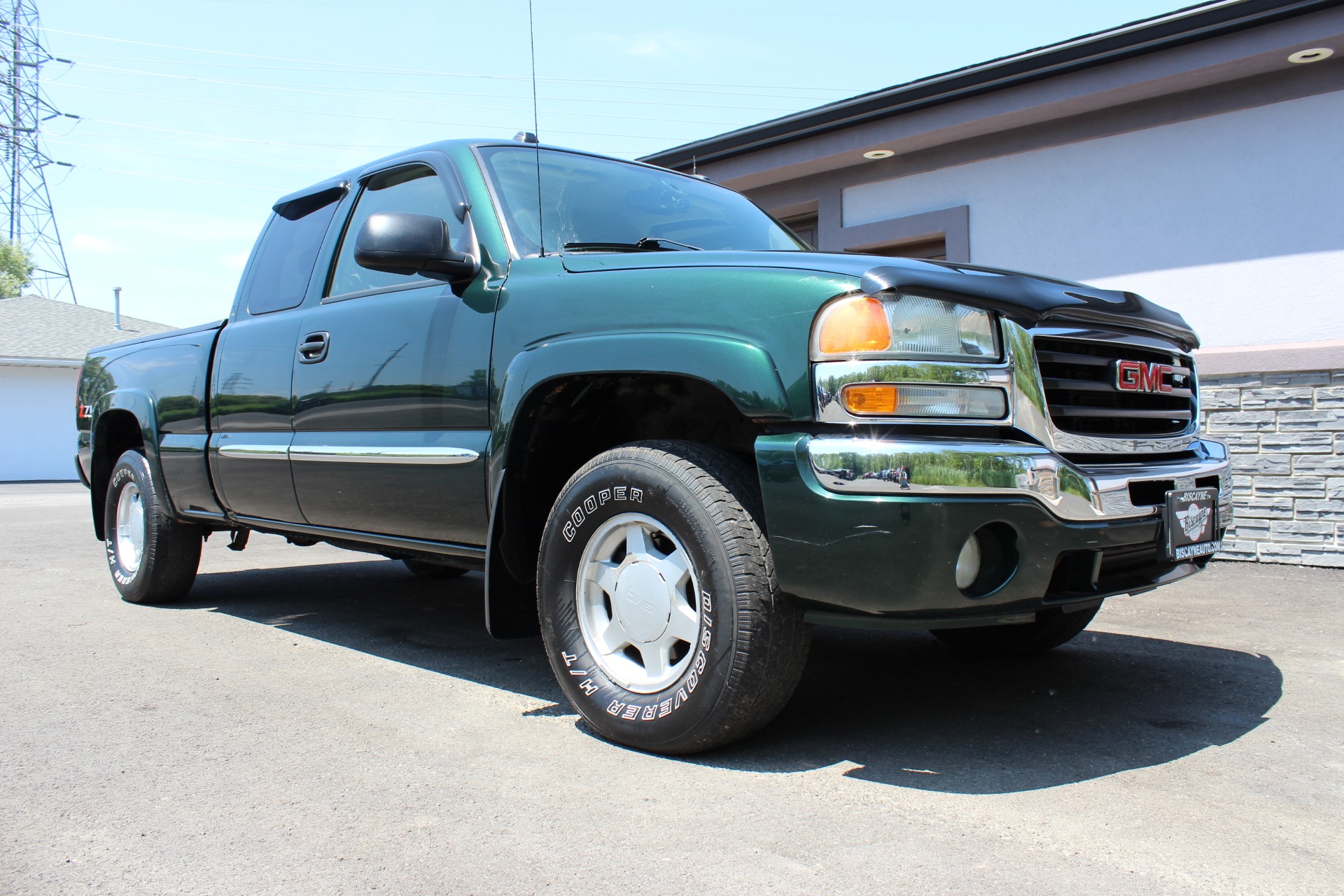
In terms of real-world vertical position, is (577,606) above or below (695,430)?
below

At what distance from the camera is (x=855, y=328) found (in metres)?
2.61

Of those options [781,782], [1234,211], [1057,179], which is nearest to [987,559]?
[781,782]

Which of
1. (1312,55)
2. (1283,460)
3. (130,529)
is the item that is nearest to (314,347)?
(130,529)

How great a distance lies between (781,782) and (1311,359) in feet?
17.8

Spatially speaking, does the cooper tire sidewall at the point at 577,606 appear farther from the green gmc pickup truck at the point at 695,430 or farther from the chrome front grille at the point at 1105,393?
the chrome front grille at the point at 1105,393

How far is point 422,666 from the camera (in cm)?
418

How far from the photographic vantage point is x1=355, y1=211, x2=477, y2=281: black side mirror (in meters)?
3.44

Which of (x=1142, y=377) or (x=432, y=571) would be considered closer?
(x=1142, y=377)

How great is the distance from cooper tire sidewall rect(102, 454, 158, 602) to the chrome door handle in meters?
1.70

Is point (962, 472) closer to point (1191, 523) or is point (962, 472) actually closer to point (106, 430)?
point (1191, 523)

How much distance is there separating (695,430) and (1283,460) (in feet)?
15.8

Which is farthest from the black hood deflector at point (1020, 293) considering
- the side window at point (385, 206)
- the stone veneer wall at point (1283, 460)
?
the stone veneer wall at point (1283, 460)

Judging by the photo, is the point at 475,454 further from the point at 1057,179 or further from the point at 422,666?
the point at 1057,179

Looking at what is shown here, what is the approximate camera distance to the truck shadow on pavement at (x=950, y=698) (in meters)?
2.92
